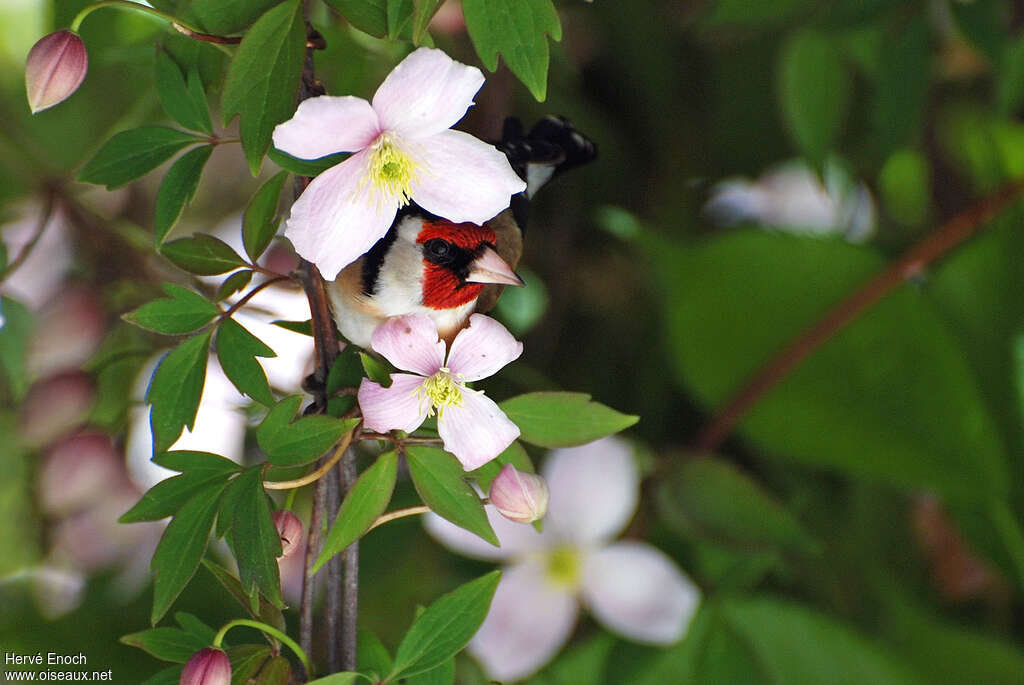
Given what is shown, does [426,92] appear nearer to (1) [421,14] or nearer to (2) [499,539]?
(1) [421,14]

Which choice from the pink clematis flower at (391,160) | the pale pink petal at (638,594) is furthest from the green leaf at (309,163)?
the pale pink petal at (638,594)

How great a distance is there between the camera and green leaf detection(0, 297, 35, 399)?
0.27 m

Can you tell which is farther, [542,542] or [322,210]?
[542,542]

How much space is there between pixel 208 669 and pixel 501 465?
0.22 feet

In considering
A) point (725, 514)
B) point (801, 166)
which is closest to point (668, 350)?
point (725, 514)

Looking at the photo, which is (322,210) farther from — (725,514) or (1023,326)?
(1023,326)

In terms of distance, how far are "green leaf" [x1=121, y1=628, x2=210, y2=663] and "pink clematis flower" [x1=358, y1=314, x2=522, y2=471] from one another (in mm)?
58

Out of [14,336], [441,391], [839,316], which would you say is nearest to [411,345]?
[441,391]

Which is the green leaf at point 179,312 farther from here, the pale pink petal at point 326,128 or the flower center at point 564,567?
the flower center at point 564,567

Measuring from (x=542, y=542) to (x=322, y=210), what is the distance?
0.23 m

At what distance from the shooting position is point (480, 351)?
184mm

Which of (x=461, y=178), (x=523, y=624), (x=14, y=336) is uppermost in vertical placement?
(x=461, y=178)

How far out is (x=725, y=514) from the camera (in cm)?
38

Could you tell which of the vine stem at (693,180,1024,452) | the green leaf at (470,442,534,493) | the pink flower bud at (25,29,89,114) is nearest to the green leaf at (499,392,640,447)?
the green leaf at (470,442,534,493)
